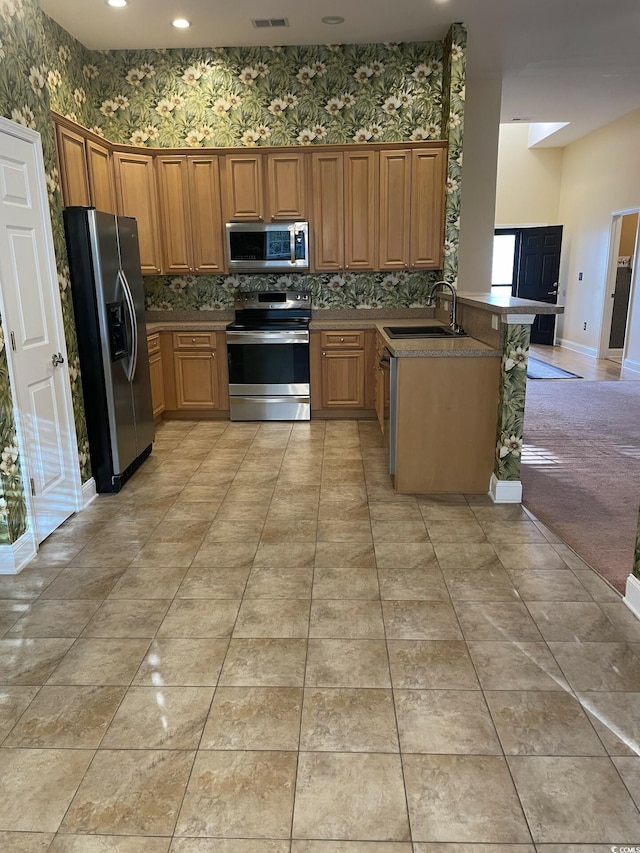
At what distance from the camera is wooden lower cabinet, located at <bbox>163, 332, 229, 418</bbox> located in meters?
5.50

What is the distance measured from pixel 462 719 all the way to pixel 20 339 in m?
2.56

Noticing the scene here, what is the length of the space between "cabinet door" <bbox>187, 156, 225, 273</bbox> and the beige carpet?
10.4 feet

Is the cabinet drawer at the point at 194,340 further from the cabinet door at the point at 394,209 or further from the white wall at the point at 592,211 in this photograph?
the white wall at the point at 592,211

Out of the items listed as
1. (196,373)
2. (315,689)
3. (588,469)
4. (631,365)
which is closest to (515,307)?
(588,469)

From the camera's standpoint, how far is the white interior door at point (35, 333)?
9.42 feet

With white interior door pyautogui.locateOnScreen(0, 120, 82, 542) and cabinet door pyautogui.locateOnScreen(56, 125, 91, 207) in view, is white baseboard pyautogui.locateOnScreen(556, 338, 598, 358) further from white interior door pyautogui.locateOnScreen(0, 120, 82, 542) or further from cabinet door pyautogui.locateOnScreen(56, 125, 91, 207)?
white interior door pyautogui.locateOnScreen(0, 120, 82, 542)

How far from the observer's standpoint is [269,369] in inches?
215

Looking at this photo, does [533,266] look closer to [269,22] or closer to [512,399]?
[269,22]

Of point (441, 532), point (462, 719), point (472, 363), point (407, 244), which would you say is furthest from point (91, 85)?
point (462, 719)

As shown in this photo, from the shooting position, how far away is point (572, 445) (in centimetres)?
478

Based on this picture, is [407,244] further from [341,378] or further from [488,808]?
[488,808]

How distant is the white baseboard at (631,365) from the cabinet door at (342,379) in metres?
4.15

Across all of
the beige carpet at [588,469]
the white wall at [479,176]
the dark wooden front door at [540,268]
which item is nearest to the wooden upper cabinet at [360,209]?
the white wall at [479,176]

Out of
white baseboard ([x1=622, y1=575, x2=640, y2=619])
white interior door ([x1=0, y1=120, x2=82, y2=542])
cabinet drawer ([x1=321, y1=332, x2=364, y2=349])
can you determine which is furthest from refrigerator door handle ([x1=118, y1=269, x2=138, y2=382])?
white baseboard ([x1=622, y1=575, x2=640, y2=619])
